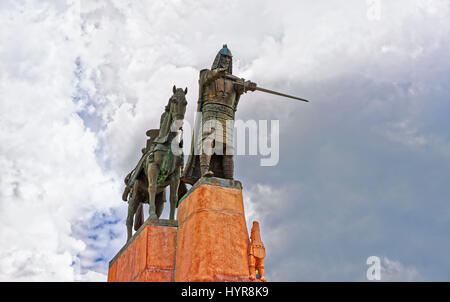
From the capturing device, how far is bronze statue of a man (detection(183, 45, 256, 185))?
885 cm

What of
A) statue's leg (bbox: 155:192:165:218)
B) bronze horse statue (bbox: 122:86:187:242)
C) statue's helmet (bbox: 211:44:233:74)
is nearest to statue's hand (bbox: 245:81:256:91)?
statue's helmet (bbox: 211:44:233:74)

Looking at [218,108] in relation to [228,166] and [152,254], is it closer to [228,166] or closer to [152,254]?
[228,166]

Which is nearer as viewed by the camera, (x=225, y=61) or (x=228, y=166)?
(x=228, y=166)

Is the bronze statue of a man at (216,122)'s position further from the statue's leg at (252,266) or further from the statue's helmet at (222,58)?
the statue's leg at (252,266)

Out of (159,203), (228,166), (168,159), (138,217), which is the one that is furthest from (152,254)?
(138,217)

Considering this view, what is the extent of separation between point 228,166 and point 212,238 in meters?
1.67

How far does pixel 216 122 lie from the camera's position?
29.8 ft

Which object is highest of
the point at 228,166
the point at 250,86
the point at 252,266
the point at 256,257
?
the point at 250,86

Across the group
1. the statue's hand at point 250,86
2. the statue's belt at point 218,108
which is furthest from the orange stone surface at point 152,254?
the statue's hand at point 250,86

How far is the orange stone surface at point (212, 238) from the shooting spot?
727 centimetres

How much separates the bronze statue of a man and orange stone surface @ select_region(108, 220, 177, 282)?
1.21 m

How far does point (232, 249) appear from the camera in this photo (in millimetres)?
7504
